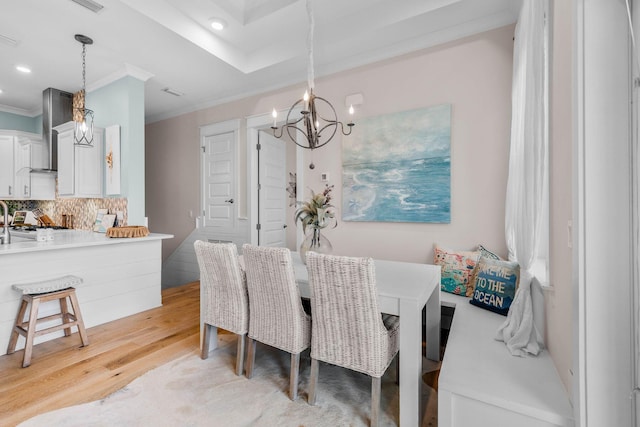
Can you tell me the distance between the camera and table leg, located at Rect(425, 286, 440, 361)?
7.27ft

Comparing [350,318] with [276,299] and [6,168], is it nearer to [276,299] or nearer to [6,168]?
[276,299]

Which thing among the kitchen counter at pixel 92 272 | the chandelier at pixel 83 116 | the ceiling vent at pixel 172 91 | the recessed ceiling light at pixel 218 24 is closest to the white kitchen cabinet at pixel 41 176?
the chandelier at pixel 83 116

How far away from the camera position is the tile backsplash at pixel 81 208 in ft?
12.3

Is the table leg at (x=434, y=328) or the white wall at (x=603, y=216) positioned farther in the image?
the table leg at (x=434, y=328)

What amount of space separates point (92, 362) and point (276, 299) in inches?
62.5

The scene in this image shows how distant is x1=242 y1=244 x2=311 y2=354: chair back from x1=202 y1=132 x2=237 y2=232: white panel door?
266cm

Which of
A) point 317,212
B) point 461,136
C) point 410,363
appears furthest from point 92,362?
point 461,136

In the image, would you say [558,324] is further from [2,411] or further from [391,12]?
[2,411]

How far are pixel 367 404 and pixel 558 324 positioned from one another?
110 cm

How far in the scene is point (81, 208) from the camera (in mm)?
4391

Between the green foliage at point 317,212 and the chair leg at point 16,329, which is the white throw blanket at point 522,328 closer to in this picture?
the green foliage at point 317,212

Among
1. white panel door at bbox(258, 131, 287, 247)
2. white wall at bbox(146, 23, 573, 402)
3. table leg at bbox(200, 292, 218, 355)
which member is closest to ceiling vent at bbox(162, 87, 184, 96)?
white panel door at bbox(258, 131, 287, 247)

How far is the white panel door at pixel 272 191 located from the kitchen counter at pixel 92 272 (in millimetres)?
1461

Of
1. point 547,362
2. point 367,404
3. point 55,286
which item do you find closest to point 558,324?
point 547,362
